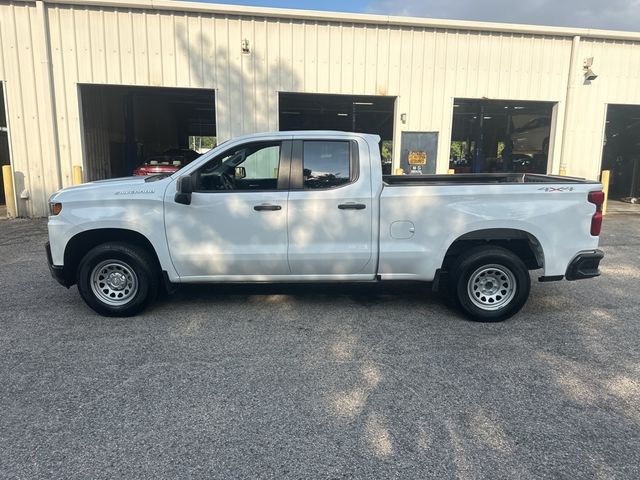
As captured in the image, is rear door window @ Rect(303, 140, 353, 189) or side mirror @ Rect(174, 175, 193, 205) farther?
rear door window @ Rect(303, 140, 353, 189)

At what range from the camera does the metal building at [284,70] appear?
36.9 feet

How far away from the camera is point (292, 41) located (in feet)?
38.8

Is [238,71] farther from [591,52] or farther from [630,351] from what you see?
[630,351]

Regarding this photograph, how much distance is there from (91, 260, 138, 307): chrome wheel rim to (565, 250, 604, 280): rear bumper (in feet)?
14.8

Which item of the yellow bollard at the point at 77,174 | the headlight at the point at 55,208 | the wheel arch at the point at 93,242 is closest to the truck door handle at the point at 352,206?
the wheel arch at the point at 93,242

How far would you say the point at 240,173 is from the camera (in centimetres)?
513

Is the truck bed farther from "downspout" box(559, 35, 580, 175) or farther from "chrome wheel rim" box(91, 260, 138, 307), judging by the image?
"downspout" box(559, 35, 580, 175)

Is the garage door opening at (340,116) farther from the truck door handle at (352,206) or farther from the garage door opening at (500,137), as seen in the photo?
the truck door handle at (352,206)

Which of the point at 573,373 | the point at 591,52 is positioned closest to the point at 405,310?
A: the point at 573,373

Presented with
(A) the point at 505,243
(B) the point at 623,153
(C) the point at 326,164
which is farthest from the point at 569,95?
(C) the point at 326,164

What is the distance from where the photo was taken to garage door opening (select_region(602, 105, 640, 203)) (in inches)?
713

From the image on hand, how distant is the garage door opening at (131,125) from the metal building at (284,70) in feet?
0.91

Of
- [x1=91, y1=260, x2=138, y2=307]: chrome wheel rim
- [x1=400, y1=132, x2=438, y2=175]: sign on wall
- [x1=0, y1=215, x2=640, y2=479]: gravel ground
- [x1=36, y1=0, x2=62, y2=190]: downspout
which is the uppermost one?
[x1=36, y1=0, x2=62, y2=190]: downspout

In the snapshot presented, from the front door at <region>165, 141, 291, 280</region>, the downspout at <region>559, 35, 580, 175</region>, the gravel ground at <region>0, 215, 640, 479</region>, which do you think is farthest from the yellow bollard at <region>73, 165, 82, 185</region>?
the downspout at <region>559, 35, 580, 175</region>
